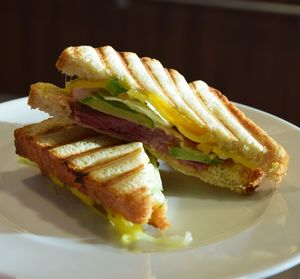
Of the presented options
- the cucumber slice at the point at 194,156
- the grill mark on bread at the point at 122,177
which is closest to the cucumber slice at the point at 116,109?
the cucumber slice at the point at 194,156

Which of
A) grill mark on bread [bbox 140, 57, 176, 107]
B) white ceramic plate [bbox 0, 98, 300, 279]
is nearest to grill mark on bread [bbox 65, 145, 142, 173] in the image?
white ceramic plate [bbox 0, 98, 300, 279]

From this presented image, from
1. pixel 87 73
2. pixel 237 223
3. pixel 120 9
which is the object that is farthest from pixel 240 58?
pixel 237 223

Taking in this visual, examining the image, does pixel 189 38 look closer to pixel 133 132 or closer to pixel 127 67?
pixel 127 67

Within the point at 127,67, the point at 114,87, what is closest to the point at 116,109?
the point at 114,87

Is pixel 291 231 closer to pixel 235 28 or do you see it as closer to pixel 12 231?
pixel 12 231

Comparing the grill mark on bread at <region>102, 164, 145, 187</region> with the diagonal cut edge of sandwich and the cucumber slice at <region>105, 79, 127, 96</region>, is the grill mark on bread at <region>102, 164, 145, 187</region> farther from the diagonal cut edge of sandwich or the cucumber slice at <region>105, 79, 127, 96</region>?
the cucumber slice at <region>105, 79, 127, 96</region>

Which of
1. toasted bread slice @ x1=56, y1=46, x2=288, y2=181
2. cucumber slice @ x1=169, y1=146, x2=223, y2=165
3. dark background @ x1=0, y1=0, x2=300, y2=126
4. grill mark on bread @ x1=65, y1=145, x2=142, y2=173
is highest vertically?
toasted bread slice @ x1=56, y1=46, x2=288, y2=181

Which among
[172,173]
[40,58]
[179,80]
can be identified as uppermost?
[179,80]
